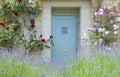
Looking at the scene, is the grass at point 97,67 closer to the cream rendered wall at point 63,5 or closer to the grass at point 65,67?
the grass at point 65,67

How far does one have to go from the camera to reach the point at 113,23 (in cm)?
952

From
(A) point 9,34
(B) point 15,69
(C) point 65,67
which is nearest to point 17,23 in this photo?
(A) point 9,34

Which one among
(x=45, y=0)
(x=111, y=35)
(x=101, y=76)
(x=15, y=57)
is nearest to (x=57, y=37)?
(x=45, y=0)

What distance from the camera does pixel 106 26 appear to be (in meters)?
9.56

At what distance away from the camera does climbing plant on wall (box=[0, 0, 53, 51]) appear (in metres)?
9.73

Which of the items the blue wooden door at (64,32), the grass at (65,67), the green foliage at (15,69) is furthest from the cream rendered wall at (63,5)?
the green foliage at (15,69)

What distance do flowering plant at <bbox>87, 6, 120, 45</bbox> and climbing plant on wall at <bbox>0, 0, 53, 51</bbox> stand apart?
4.73 feet

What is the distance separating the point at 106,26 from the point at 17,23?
2786mm

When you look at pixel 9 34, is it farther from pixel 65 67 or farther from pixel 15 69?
pixel 65 67

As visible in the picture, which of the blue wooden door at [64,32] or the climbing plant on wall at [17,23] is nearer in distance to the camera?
the climbing plant on wall at [17,23]

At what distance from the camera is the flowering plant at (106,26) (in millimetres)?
9359

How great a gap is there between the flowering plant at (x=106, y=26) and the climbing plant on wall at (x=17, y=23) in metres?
1.44

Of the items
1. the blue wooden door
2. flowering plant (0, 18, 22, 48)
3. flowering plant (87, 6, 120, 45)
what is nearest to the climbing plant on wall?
flowering plant (0, 18, 22, 48)

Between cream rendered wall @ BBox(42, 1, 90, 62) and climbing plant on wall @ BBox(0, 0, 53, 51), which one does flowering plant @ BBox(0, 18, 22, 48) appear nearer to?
climbing plant on wall @ BBox(0, 0, 53, 51)
